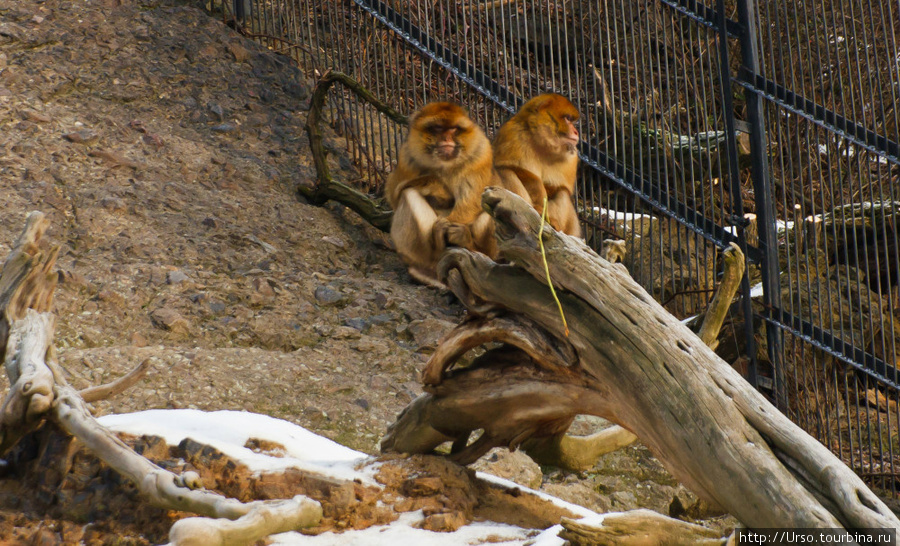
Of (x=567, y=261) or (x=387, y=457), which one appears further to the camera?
(x=387, y=457)

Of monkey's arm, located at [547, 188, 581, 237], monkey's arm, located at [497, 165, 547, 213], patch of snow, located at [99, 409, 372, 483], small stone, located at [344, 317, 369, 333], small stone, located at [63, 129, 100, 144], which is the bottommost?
small stone, located at [344, 317, 369, 333]

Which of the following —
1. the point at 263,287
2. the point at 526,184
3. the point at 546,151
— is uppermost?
the point at 546,151

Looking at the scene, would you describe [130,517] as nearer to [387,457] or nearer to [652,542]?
[387,457]

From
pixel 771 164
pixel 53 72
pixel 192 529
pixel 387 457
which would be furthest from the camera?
pixel 53 72

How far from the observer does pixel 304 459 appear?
140 inches

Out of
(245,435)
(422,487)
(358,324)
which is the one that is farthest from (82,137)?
(422,487)

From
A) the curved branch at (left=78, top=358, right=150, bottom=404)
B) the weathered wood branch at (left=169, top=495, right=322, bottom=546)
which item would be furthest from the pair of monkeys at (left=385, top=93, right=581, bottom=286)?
the weathered wood branch at (left=169, top=495, right=322, bottom=546)

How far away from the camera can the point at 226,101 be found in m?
7.60

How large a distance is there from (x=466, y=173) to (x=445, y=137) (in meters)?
0.21

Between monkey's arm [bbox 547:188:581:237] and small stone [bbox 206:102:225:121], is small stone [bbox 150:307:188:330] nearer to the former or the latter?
monkey's arm [bbox 547:188:581:237]

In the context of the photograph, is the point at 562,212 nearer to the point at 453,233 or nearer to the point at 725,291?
the point at 453,233

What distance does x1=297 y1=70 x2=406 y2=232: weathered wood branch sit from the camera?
663 cm

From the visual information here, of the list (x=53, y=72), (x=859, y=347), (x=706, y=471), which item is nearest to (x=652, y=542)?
(x=706, y=471)

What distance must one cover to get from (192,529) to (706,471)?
60.2 inches
